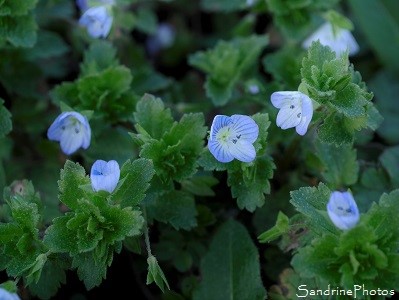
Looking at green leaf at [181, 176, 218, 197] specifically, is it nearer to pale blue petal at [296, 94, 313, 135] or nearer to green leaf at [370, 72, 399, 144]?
pale blue petal at [296, 94, 313, 135]

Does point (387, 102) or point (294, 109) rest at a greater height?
point (294, 109)

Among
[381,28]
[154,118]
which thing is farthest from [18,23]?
[381,28]

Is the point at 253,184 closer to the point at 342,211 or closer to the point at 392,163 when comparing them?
the point at 342,211

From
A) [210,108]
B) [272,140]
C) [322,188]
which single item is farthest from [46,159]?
[322,188]

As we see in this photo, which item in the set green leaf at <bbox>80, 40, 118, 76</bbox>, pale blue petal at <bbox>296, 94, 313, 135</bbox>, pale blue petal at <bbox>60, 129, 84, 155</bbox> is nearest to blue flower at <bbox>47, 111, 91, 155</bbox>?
pale blue petal at <bbox>60, 129, 84, 155</bbox>

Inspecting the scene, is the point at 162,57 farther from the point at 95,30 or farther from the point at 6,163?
the point at 6,163
